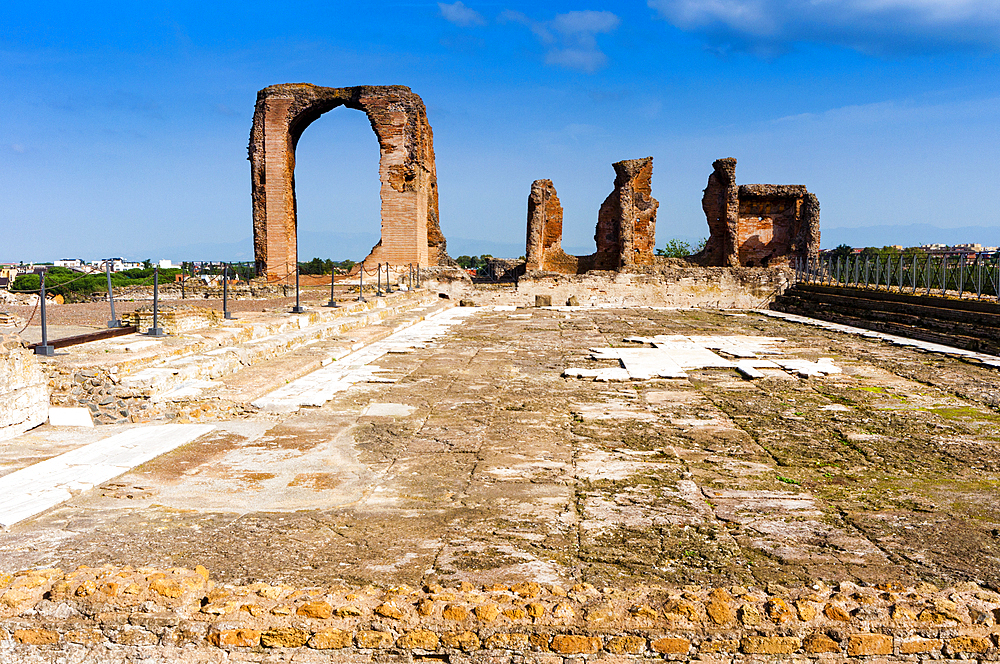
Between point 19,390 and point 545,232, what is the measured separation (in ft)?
85.1

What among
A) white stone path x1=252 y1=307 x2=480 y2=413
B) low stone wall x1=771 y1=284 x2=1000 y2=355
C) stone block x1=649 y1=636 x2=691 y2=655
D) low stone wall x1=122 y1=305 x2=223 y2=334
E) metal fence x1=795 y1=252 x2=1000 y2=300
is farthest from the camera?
metal fence x1=795 y1=252 x2=1000 y2=300

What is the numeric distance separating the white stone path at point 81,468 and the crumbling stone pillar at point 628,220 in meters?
24.1

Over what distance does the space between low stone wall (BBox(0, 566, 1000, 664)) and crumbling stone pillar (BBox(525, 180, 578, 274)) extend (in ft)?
83.5

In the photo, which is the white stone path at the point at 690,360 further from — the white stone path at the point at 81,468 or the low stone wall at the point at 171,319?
the low stone wall at the point at 171,319

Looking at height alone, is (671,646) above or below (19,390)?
below

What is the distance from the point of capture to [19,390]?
4.61 metres

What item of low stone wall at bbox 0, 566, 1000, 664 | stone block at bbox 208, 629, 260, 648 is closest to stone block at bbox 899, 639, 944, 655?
low stone wall at bbox 0, 566, 1000, 664

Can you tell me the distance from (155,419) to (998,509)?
5087 mm

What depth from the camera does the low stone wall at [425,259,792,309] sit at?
22.1m

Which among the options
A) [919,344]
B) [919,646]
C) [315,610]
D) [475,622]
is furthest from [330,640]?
[919,344]

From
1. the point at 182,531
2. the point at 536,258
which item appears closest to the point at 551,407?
the point at 182,531

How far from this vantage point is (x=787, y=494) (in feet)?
11.6

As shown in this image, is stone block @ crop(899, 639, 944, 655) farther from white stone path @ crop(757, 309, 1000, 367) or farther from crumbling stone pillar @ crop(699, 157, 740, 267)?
crumbling stone pillar @ crop(699, 157, 740, 267)

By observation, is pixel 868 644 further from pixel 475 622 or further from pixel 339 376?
pixel 339 376
